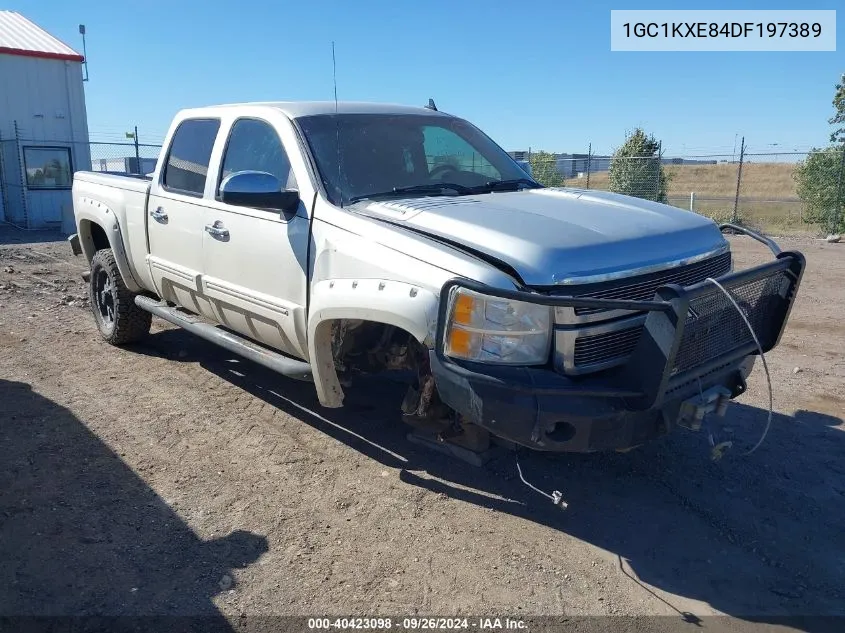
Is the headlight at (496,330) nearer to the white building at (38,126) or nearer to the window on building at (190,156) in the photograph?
the window on building at (190,156)

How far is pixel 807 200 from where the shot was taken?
1897cm

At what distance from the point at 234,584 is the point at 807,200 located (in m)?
19.9

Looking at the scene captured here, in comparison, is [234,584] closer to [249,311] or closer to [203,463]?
[203,463]

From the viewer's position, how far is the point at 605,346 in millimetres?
3137

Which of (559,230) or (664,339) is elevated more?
(559,230)

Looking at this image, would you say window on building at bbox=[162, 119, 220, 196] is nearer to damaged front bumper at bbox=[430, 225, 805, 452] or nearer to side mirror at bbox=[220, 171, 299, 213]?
side mirror at bbox=[220, 171, 299, 213]

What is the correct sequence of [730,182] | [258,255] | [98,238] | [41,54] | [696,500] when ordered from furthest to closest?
[730,182], [41,54], [98,238], [258,255], [696,500]

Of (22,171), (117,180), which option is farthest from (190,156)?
(22,171)

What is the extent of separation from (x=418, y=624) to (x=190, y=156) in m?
3.79

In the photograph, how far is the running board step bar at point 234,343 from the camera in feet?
13.3

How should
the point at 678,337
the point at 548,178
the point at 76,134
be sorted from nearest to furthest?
the point at 678,337
the point at 76,134
the point at 548,178

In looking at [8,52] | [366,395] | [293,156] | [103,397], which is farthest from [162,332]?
[8,52]

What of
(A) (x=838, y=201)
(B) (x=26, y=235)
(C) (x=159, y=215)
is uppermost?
(C) (x=159, y=215)

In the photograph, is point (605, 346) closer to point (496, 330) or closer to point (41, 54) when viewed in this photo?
point (496, 330)
